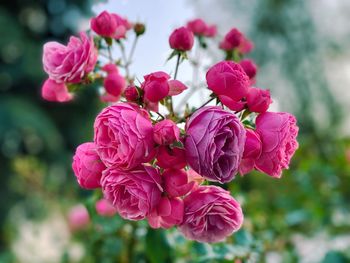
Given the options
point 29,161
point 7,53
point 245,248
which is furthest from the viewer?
point 7,53

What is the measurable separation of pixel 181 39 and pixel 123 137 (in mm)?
171

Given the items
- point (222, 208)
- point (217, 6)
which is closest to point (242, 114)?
point (222, 208)

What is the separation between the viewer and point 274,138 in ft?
1.57

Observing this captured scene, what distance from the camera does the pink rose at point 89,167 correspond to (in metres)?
0.49

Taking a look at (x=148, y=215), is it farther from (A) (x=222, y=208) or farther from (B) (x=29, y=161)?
(B) (x=29, y=161)

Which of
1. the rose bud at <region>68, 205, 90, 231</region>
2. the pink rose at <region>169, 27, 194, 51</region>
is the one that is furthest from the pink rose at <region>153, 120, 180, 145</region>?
the rose bud at <region>68, 205, 90, 231</region>

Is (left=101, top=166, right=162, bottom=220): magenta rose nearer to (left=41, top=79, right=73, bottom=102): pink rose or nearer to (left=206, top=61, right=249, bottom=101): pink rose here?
(left=206, top=61, right=249, bottom=101): pink rose

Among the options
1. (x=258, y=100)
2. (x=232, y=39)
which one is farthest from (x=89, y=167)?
(x=232, y=39)

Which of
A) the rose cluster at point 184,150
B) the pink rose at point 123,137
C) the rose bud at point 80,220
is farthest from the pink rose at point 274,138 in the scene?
the rose bud at point 80,220

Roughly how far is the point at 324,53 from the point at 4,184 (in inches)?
163

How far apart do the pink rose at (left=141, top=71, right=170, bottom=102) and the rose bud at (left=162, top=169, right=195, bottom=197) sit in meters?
0.07

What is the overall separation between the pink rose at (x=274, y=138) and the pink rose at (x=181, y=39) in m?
0.13

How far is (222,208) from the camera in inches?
19.4

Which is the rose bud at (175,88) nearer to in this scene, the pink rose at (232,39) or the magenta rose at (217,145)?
the magenta rose at (217,145)
